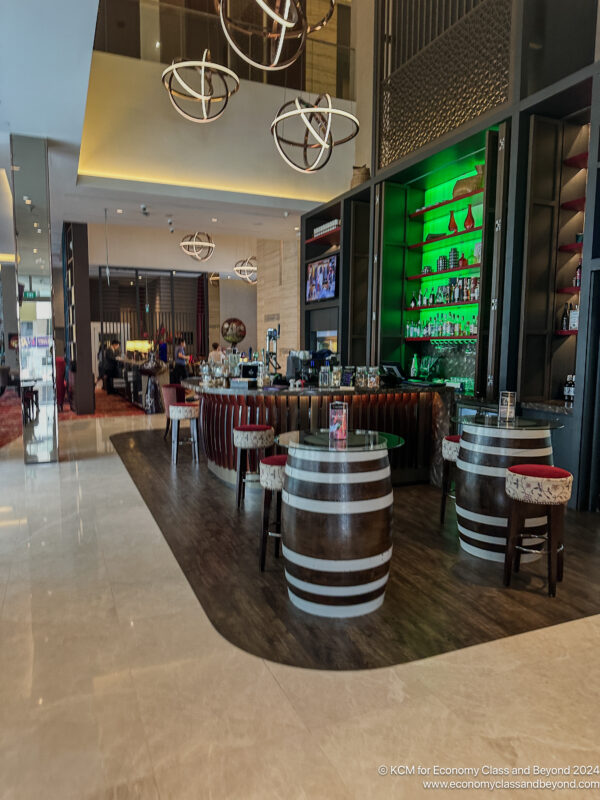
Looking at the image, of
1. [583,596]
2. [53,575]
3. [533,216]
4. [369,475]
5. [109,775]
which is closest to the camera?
[109,775]

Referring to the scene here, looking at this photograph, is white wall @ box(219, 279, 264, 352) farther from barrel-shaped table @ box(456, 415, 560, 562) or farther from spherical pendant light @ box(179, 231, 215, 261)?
barrel-shaped table @ box(456, 415, 560, 562)

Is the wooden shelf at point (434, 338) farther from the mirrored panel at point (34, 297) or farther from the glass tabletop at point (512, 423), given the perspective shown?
the mirrored panel at point (34, 297)

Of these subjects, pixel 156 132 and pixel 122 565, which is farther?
pixel 156 132

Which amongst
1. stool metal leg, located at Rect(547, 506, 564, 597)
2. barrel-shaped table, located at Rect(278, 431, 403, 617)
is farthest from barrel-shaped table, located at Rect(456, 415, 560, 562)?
barrel-shaped table, located at Rect(278, 431, 403, 617)

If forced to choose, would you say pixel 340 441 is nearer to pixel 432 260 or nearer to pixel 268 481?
pixel 268 481

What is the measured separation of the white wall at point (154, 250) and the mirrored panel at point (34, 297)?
835 centimetres

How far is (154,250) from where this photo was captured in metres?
15.3

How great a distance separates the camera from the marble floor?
1.72 meters

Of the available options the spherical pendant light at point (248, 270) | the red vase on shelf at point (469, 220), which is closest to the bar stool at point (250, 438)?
the red vase on shelf at point (469, 220)

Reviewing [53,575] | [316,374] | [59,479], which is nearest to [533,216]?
[316,374]

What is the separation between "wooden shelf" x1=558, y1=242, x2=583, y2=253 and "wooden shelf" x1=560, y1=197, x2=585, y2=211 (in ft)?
1.10

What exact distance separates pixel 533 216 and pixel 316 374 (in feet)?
8.83

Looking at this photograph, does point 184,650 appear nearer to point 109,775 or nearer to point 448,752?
point 109,775

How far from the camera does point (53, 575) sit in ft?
10.7
